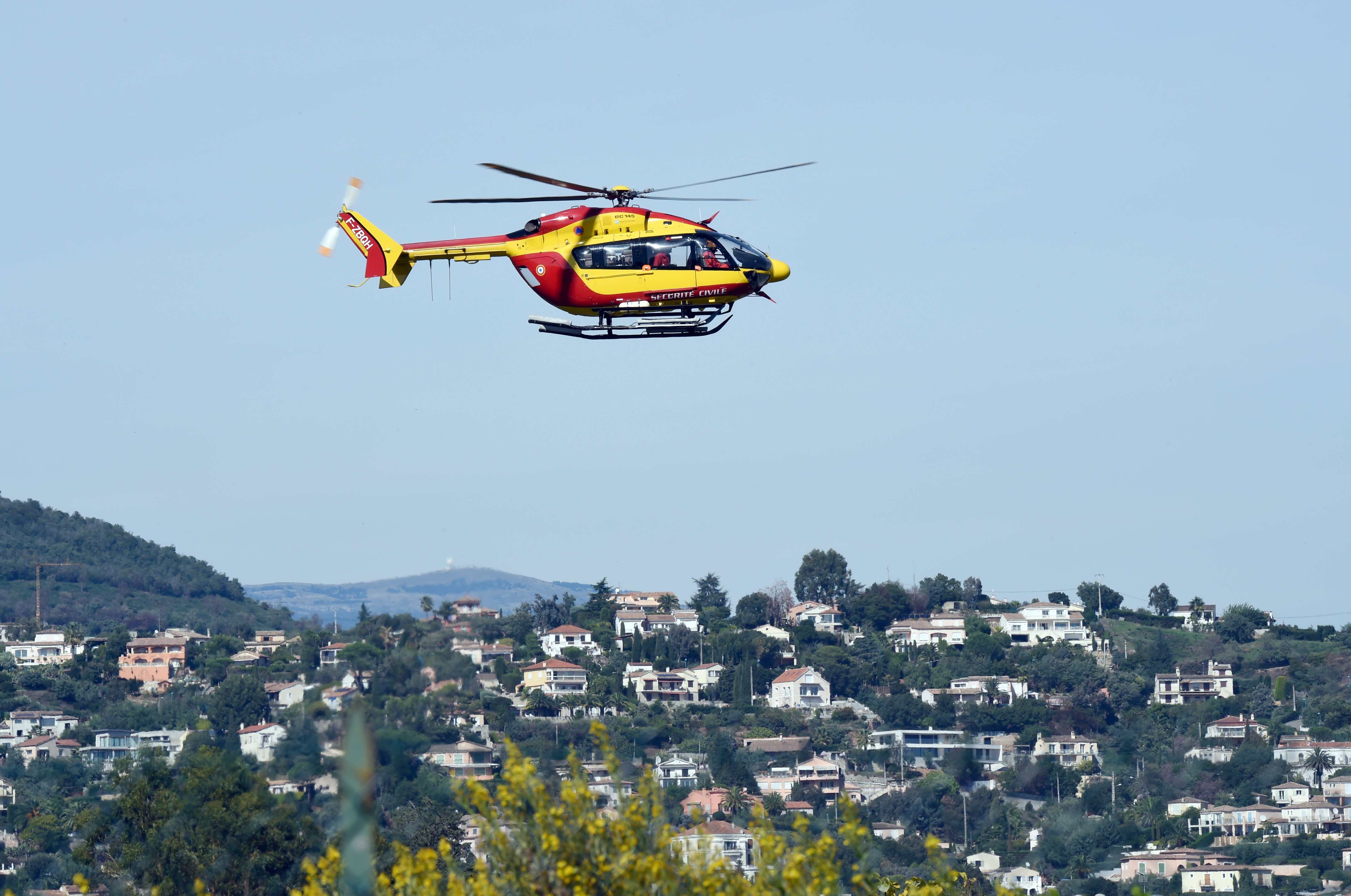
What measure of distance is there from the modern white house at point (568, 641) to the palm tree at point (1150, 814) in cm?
4241

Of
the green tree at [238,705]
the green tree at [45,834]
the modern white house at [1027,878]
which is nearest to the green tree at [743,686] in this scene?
the modern white house at [1027,878]

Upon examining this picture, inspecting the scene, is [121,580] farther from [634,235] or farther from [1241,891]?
[634,235]

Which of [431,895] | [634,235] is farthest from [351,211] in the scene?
[431,895]

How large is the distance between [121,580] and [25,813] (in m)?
109

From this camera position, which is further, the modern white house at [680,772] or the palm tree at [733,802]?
the modern white house at [680,772]

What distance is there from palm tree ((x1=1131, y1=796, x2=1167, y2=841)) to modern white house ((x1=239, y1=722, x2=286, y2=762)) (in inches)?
1871

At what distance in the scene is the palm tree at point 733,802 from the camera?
3881cm

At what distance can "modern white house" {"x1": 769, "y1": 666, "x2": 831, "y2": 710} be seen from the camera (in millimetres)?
96812

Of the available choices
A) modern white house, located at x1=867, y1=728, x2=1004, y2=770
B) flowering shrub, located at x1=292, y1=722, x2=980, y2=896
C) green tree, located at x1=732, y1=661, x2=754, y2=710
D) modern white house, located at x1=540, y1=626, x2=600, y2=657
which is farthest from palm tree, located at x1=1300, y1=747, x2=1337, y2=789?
flowering shrub, located at x1=292, y1=722, x2=980, y2=896

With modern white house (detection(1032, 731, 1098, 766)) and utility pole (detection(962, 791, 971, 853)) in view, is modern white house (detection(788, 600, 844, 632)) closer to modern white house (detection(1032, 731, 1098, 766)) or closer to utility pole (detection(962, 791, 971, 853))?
modern white house (detection(1032, 731, 1098, 766))

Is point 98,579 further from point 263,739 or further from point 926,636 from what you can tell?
point 263,739

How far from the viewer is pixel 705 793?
45.7 meters

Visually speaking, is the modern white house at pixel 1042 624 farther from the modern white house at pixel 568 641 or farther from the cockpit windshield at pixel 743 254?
the cockpit windshield at pixel 743 254

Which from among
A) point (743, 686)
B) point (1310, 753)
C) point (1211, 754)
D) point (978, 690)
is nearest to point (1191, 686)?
point (978, 690)
